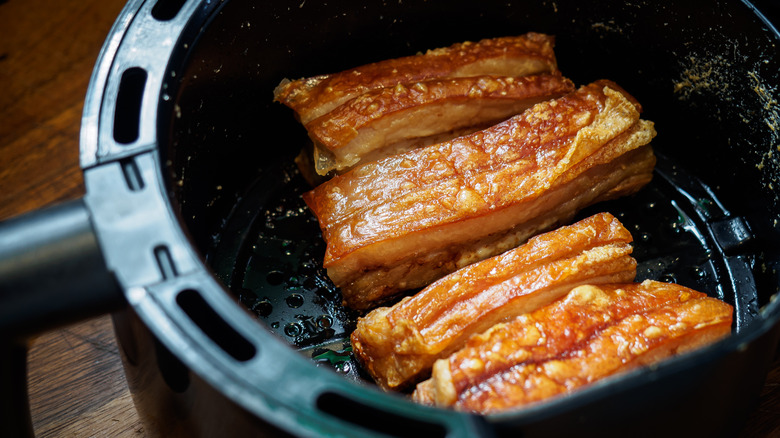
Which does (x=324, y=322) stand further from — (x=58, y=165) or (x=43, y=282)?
(x=58, y=165)

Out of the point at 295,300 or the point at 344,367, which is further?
the point at 295,300

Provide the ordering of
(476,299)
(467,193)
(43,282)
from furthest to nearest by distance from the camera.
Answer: (467,193) → (476,299) → (43,282)

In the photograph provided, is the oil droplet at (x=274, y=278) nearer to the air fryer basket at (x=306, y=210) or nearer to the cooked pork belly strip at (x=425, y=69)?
the air fryer basket at (x=306, y=210)

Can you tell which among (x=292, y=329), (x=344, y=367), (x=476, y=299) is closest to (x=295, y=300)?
(x=292, y=329)

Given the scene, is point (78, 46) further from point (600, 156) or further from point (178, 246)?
point (600, 156)

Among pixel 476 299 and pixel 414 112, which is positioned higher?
pixel 414 112

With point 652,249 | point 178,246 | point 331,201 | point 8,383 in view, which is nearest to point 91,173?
point 178,246
